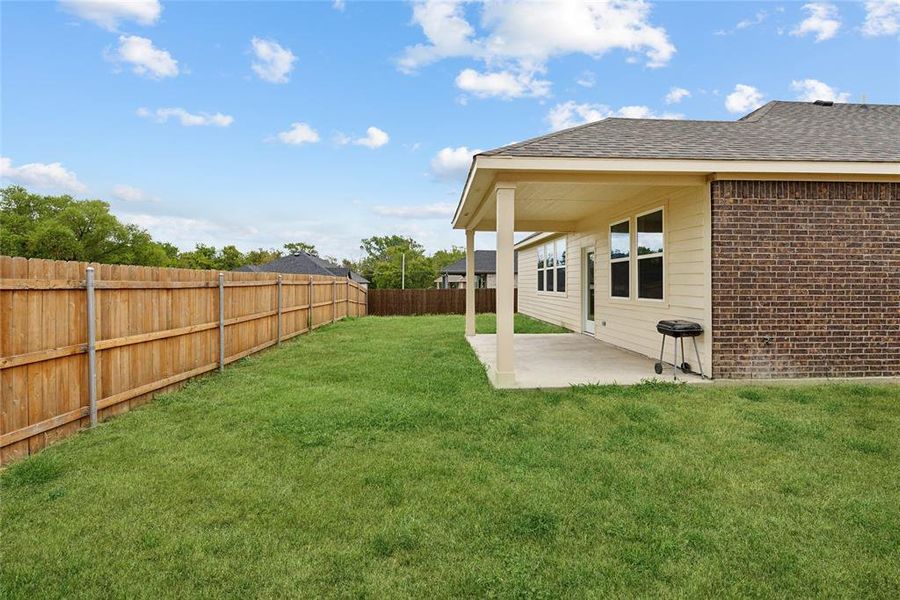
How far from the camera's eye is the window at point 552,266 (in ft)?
46.3

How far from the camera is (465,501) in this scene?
9.49 feet

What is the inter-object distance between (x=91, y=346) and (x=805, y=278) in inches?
312

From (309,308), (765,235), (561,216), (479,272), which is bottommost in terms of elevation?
(309,308)

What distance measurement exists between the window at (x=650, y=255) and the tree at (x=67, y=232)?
41.3 metres

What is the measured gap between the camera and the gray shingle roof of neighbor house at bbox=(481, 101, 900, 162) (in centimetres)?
598

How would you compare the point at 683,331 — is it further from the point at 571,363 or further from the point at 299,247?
the point at 299,247

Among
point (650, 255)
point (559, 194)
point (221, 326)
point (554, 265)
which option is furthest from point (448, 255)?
point (221, 326)

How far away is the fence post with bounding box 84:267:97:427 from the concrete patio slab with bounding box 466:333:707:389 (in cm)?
412

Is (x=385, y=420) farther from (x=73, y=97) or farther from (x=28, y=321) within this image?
(x=73, y=97)

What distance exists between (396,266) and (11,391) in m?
40.9

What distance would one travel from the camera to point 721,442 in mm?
3936

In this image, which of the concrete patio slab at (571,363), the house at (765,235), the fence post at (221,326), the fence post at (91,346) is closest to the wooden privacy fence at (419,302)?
the concrete patio slab at (571,363)

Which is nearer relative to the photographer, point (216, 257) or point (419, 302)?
point (419, 302)

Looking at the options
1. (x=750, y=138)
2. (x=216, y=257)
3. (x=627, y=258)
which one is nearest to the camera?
(x=750, y=138)
